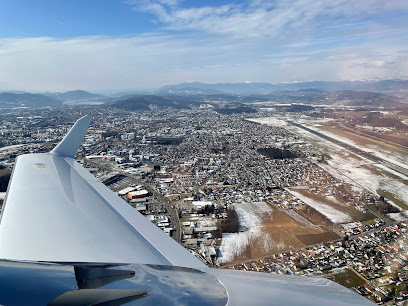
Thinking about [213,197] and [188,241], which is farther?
[213,197]

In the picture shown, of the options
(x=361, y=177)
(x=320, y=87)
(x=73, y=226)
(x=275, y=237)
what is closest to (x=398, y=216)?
(x=361, y=177)

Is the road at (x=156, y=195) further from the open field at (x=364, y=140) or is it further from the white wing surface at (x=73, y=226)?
the open field at (x=364, y=140)

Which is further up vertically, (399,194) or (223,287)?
(223,287)

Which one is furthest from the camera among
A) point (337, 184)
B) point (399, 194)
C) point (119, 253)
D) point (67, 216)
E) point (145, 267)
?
point (337, 184)

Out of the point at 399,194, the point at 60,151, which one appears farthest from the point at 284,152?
the point at 60,151

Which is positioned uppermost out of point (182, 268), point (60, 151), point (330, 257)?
point (60, 151)

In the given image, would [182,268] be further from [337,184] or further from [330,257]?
[337,184]

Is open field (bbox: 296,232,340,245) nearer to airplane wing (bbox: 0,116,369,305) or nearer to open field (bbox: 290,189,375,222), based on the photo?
open field (bbox: 290,189,375,222)

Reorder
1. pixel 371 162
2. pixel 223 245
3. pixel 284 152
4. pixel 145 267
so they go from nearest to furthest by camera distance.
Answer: pixel 145 267 < pixel 223 245 < pixel 371 162 < pixel 284 152

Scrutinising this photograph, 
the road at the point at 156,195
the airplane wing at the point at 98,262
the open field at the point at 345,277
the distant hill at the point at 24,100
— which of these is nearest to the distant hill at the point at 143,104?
the distant hill at the point at 24,100
